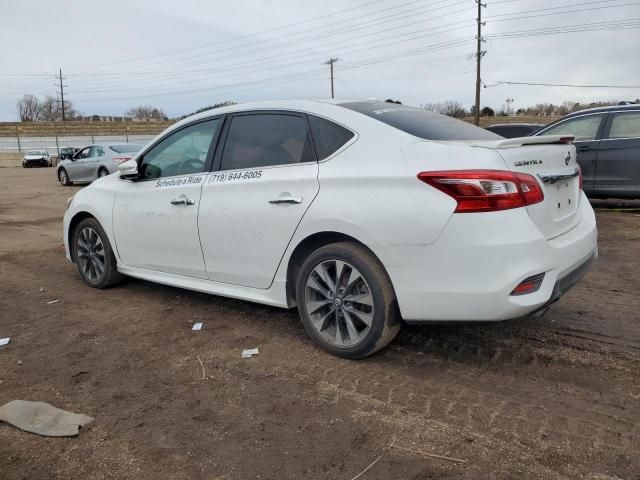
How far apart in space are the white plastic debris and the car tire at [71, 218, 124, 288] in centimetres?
212

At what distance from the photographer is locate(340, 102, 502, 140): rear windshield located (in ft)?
11.3

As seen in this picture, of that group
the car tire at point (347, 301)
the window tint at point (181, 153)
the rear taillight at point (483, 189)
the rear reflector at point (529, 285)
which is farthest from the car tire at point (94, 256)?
the rear reflector at point (529, 285)

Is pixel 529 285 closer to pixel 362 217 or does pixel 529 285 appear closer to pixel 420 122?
pixel 362 217

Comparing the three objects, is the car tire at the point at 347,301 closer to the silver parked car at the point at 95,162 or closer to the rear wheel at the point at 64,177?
the silver parked car at the point at 95,162

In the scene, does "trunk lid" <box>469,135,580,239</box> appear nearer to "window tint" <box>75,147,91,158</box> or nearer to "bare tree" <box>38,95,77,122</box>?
"window tint" <box>75,147,91,158</box>

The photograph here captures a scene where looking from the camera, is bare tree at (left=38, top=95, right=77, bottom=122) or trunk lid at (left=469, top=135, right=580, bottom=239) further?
bare tree at (left=38, top=95, right=77, bottom=122)

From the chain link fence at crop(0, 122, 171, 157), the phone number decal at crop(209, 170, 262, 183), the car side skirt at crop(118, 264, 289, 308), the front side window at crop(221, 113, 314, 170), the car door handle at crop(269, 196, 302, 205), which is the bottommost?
the car side skirt at crop(118, 264, 289, 308)

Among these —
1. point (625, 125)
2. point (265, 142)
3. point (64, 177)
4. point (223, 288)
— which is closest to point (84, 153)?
point (64, 177)

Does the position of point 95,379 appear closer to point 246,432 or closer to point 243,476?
point 246,432

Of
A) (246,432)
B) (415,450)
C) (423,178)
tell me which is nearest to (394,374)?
(415,450)

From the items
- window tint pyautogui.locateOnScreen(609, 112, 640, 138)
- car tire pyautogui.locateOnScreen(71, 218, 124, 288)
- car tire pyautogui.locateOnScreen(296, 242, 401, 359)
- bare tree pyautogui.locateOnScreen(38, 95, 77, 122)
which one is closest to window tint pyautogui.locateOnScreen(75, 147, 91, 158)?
car tire pyautogui.locateOnScreen(71, 218, 124, 288)

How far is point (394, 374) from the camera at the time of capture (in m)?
3.31

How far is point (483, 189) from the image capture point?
114 inches

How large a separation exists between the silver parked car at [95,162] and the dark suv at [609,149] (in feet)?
45.6
